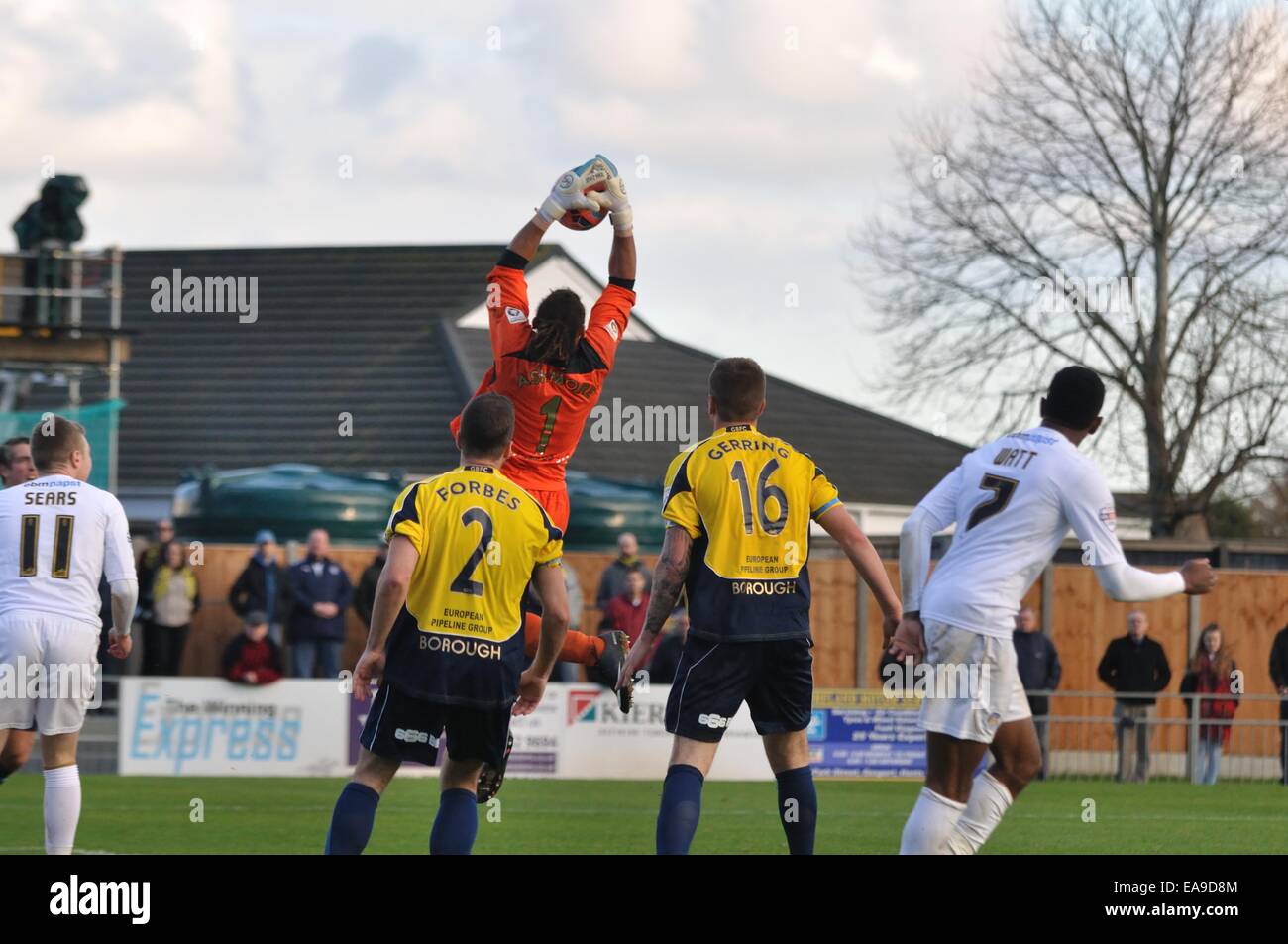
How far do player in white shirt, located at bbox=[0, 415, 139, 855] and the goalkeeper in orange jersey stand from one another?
6.00ft

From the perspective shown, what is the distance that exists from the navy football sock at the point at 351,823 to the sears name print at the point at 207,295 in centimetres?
2770

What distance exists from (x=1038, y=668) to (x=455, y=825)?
45.4ft

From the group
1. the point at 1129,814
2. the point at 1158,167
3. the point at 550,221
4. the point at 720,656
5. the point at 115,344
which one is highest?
the point at 1158,167

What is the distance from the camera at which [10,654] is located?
854cm

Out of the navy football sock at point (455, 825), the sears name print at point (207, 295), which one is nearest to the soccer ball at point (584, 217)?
the navy football sock at point (455, 825)

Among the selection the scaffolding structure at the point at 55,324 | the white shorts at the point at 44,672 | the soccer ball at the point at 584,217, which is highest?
the scaffolding structure at the point at 55,324

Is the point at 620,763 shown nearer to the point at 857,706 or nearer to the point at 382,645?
the point at 857,706

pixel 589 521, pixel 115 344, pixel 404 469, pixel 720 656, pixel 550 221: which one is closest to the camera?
pixel 720 656

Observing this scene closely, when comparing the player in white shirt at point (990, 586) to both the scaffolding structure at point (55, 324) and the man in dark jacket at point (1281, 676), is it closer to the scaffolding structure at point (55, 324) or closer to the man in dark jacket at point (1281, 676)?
the man in dark jacket at point (1281, 676)

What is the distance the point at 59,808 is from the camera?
8.45 m

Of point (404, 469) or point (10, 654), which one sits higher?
point (404, 469)

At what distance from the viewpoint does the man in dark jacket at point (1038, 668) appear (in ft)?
65.9
